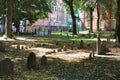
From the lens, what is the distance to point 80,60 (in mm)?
17125

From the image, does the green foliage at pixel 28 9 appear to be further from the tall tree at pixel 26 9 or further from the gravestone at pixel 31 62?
the gravestone at pixel 31 62

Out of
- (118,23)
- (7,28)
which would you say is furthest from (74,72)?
(7,28)

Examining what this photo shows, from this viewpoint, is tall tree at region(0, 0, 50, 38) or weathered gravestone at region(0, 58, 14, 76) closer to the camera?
weathered gravestone at region(0, 58, 14, 76)

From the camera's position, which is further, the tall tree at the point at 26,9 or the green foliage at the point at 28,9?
the green foliage at the point at 28,9

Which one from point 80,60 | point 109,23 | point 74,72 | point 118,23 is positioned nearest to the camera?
point 74,72

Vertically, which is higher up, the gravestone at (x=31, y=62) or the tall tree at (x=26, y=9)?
the tall tree at (x=26, y=9)

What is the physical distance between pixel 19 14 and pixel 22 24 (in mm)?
9503

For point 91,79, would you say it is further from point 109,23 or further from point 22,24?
point 109,23

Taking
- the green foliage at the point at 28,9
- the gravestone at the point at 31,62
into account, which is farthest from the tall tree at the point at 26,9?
the gravestone at the point at 31,62

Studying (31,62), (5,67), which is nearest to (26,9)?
(31,62)

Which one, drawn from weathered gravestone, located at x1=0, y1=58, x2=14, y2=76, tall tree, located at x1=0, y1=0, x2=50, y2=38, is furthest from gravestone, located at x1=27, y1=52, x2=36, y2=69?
tall tree, located at x1=0, y1=0, x2=50, y2=38

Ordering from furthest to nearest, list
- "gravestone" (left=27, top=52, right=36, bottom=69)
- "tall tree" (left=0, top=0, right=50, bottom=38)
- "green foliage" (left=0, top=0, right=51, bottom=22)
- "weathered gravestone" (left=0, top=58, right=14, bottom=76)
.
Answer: "green foliage" (left=0, top=0, right=51, bottom=22), "tall tree" (left=0, top=0, right=50, bottom=38), "gravestone" (left=27, top=52, right=36, bottom=69), "weathered gravestone" (left=0, top=58, right=14, bottom=76)

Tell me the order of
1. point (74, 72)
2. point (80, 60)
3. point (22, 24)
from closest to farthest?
point (74, 72) → point (80, 60) → point (22, 24)

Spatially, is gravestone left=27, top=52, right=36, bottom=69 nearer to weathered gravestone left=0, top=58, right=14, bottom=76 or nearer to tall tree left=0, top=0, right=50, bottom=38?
weathered gravestone left=0, top=58, right=14, bottom=76
